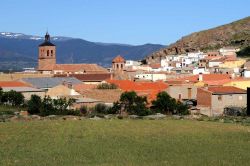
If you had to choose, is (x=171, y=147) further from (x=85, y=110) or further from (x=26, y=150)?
(x=85, y=110)

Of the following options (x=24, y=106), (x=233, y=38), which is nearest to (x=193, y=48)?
(x=233, y=38)

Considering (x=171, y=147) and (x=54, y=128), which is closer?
(x=171, y=147)

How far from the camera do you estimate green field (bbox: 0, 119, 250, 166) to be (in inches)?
944

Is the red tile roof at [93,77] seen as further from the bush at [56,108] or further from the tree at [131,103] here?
the tree at [131,103]

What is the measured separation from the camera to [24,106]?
62.6m

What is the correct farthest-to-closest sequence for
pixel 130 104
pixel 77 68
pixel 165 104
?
pixel 77 68 → pixel 165 104 → pixel 130 104

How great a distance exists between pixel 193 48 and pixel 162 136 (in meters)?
134

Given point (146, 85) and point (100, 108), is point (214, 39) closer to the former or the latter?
point (146, 85)

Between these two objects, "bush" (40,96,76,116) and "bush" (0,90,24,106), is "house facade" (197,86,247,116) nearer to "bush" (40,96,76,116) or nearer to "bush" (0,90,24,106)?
"bush" (40,96,76,116)

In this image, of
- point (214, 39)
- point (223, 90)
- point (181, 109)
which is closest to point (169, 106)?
point (181, 109)

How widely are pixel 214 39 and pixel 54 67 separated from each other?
67909 mm

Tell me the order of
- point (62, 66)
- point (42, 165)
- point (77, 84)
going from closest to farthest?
1. point (42, 165)
2. point (77, 84)
3. point (62, 66)

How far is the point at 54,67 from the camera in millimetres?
117500

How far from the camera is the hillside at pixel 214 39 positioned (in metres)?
162
